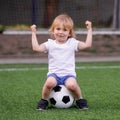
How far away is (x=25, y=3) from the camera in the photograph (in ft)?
54.2

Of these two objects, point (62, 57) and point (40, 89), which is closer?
point (62, 57)

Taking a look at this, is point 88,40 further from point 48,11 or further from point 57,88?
point 48,11

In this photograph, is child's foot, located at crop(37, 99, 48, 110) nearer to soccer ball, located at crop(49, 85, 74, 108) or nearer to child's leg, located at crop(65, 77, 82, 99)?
soccer ball, located at crop(49, 85, 74, 108)

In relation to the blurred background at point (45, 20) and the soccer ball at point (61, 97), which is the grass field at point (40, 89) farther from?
the blurred background at point (45, 20)

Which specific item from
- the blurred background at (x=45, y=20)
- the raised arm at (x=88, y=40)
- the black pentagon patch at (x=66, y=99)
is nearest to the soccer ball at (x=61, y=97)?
the black pentagon patch at (x=66, y=99)

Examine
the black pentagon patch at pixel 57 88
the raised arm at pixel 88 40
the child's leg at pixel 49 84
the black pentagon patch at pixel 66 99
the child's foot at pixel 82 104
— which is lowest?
the child's foot at pixel 82 104

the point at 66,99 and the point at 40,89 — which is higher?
the point at 66,99

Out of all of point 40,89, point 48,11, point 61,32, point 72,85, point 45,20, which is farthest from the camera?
point 45,20

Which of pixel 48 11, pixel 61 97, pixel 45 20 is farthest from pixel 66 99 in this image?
pixel 45 20

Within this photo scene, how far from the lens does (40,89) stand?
26.7 feet

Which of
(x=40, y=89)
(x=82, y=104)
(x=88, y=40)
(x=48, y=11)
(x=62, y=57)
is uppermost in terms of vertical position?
(x=88, y=40)

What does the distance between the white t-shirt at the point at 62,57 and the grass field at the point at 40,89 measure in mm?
448

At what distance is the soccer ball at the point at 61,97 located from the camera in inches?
235

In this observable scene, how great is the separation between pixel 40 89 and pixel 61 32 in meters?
2.29
